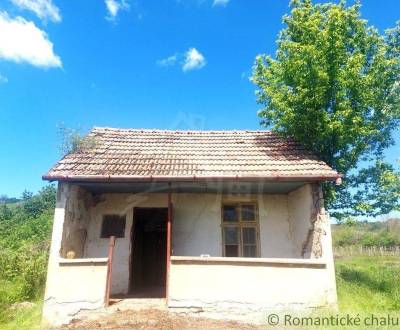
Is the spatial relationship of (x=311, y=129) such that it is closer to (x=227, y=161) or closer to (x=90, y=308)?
(x=227, y=161)

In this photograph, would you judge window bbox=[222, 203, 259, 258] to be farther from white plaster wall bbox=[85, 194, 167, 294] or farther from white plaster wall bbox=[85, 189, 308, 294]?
white plaster wall bbox=[85, 194, 167, 294]

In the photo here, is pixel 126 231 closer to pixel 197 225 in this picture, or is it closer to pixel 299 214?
pixel 197 225

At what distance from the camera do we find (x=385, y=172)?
8.72 meters

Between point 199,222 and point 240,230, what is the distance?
1141 mm

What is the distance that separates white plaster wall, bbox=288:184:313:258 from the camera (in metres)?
7.16

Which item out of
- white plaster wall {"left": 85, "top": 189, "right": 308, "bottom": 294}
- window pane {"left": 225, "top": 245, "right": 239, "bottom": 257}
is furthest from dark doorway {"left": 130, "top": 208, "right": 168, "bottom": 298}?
window pane {"left": 225, "top": 245, "right": 239, "bottom": 257}

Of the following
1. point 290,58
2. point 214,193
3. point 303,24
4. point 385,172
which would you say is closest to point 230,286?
point 214,193

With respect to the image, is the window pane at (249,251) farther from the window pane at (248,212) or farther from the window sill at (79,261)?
the window sill at (79,261)

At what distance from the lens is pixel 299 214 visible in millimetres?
7676

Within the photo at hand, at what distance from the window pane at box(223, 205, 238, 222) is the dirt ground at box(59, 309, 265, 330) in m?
2.91

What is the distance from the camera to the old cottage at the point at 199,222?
6.15m

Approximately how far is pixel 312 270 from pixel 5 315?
6.64 meters

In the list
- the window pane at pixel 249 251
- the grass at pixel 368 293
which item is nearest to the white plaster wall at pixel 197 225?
the window pane at pixel 249 251

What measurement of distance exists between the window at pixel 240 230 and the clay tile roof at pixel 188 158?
1.47 metres
